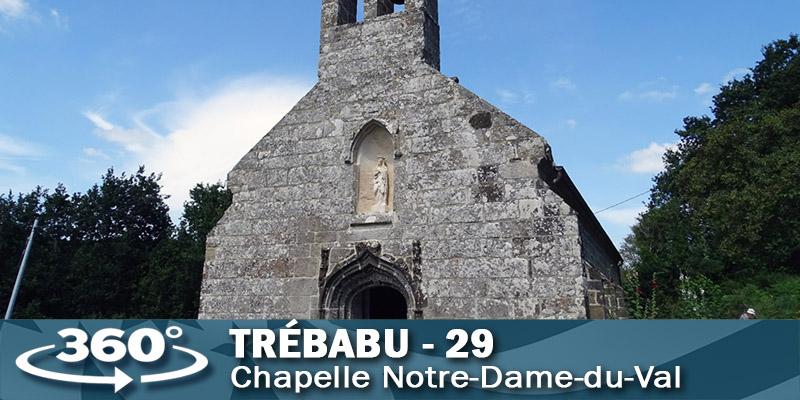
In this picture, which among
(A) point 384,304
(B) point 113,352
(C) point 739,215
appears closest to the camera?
(B) point 113,352

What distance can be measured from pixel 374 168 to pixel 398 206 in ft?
2.83

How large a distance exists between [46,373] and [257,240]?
3.84 metres

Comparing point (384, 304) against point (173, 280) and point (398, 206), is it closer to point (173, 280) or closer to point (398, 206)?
point (398, 206)

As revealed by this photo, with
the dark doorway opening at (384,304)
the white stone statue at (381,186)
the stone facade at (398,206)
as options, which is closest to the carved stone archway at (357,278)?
the stone facade at (398,206)

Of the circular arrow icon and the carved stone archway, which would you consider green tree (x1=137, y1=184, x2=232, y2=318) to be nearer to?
the carved stone archway

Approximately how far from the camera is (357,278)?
9047 mm

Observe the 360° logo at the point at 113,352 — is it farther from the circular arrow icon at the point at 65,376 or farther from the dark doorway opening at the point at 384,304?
the dark doorway opening at the point at 384,304

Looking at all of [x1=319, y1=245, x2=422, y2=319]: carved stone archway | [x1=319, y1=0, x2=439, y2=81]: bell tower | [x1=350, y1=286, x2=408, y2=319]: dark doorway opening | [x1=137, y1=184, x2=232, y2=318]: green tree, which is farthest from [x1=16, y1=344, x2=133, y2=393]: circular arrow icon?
[x1=137, y1=184, x2=232, y2=318]: green tree

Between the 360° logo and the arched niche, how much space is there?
12.6 feet

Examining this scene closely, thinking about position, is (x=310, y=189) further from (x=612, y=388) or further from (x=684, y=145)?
(x=684, y=145)

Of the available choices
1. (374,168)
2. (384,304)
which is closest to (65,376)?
(374,168)

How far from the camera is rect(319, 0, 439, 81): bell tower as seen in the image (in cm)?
992

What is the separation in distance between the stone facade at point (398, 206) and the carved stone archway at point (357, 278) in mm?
19

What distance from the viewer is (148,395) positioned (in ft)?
Answer: 20.0
